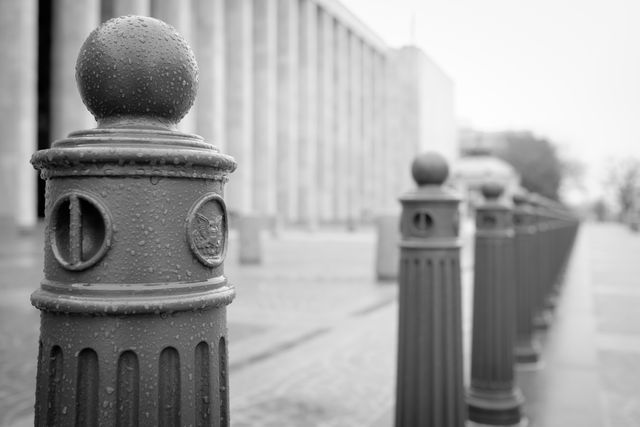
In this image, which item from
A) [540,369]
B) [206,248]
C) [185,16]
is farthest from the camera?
[185,16]

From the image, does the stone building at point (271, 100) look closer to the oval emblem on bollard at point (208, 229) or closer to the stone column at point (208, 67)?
the stone column at point (208, 67)

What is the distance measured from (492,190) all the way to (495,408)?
1.45 meters

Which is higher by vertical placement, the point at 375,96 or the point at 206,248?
the point at 375,96

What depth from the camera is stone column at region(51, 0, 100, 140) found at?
25.4 meters

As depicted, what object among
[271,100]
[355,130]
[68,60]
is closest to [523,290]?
[68,60]

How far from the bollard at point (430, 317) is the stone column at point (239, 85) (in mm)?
32665

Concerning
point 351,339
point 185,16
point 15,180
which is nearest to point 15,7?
point 15,180

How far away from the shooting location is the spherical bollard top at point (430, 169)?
342cm

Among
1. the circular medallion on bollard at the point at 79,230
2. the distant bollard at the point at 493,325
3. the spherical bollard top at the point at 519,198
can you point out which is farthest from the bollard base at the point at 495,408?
the circular medallion on bollard at the point at 79,230

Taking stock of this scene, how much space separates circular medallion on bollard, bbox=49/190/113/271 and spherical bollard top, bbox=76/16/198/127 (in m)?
0.19

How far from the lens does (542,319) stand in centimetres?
765

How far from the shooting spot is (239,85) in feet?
120

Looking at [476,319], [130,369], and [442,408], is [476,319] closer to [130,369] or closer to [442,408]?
[442,408]

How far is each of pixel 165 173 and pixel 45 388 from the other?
554mm
